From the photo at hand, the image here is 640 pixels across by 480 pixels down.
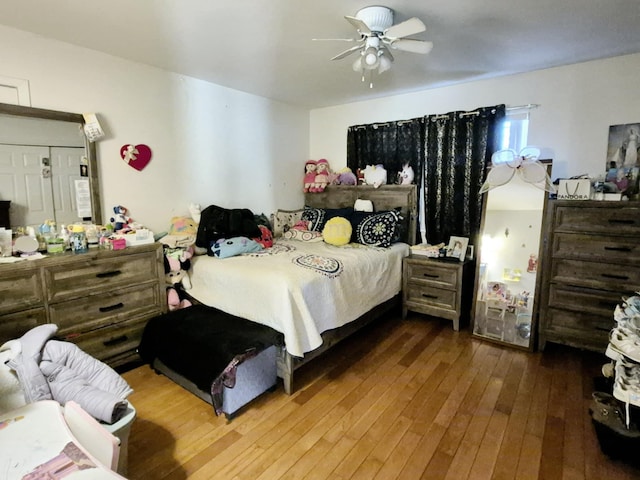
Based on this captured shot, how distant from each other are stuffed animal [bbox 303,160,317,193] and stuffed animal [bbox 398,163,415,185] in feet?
3.61

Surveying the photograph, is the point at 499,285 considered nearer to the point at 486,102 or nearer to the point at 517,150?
the point at 517,150

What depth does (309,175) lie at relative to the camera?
424cm

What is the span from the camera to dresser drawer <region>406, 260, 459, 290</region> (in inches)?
120

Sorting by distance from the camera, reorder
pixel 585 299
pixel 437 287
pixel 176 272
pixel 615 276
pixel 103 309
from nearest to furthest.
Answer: pixel 103 309, pixel 615 276, pixel 585 299, pixel 176 272, pixel 437 287

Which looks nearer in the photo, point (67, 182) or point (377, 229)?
point (67, 182)

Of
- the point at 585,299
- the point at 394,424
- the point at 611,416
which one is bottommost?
the point at 394,424

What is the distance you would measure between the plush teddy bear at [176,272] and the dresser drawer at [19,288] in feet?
2.58

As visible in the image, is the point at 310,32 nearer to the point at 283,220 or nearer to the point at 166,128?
the point at 166,128

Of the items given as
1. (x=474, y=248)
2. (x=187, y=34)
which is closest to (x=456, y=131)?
(x=474, y=248)

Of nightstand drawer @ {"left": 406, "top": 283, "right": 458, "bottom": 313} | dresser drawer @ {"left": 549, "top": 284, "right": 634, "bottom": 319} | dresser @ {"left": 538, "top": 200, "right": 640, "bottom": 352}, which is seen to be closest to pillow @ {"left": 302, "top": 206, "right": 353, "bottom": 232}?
nightstand drawer @ {"left": 406, "top": 283, "right": 458, "bottom": 313}

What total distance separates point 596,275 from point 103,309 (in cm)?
343

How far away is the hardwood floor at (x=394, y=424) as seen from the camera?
1.59 meters

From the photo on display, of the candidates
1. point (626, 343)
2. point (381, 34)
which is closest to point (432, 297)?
point (626, 343)

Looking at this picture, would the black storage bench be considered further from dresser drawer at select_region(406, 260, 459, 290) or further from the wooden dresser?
dresser drawer at select_region(406, 260, 459, 290)
